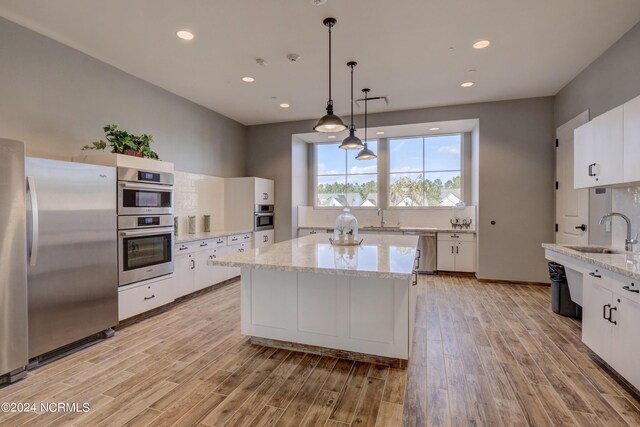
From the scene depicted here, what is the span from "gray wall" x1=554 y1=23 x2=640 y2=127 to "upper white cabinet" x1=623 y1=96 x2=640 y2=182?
756 mm

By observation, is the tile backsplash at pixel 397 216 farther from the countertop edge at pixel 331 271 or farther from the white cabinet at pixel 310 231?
the countertop edge at pixel 331 271

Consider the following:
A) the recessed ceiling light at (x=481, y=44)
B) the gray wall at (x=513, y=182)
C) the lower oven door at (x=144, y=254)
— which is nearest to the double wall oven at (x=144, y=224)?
the lower oven door at (x=144, y=254)

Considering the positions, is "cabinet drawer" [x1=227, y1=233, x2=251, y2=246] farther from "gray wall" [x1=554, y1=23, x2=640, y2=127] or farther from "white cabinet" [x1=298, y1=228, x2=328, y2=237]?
"gray wall" [x1=554, y1=23, x2=640, y2=127]

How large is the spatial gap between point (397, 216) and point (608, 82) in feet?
12.4

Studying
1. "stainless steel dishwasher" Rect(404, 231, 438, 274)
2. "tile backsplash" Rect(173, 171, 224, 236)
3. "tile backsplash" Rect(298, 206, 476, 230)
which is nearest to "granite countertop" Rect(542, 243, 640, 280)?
"stainless steel dishwasher" Rect(404, 231, 438, 274)

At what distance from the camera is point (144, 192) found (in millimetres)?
3457

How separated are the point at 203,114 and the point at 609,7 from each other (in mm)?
5225

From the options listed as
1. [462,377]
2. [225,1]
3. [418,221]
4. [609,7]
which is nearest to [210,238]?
[225,1]

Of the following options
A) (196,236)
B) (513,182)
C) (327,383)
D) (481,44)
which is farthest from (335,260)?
(513,182)

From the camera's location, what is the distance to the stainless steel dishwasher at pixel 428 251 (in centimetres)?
575

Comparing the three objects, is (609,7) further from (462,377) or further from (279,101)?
(279,101)

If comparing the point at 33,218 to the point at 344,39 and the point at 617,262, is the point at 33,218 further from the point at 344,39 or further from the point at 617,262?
the point at 617,262

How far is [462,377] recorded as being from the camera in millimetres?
2307

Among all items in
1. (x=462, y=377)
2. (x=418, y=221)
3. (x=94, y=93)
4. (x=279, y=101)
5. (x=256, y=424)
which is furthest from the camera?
(x=418, y=221)
